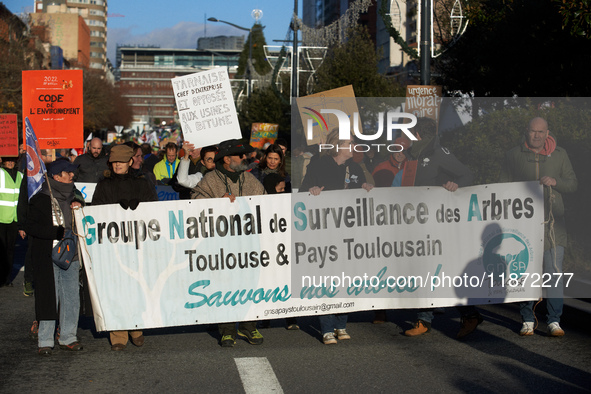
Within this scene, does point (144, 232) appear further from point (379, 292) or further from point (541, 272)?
point (541, 272)

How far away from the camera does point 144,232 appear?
7.25m

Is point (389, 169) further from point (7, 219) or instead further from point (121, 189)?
point (7, 219)

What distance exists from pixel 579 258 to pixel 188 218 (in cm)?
524

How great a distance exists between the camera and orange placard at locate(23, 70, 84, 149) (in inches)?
→ 487

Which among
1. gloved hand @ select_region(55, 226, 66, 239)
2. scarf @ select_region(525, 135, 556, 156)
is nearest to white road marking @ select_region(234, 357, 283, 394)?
gloved hand @ select_region(55, 226, 66, 239)

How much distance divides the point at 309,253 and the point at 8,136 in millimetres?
6846

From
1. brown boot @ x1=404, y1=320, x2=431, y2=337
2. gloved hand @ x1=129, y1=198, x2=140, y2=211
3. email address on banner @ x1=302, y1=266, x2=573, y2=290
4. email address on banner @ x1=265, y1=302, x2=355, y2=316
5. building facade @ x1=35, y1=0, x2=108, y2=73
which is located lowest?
brown boot @ x1=404, y1=320, x2=431, y2=337

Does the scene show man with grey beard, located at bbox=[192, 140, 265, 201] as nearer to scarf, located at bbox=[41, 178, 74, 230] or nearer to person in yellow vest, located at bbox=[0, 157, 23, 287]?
scarf, located at bbox=[41, 178, 74, 230]

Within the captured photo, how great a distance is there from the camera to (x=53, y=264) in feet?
23.5

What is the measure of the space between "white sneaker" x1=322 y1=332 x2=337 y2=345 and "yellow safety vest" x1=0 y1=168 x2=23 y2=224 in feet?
17.3

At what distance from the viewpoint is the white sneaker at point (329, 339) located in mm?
7426

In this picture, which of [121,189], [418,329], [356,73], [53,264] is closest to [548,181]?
[418,329]

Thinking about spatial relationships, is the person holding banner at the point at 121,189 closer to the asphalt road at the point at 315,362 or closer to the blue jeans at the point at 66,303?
the asphalt road at the point at 315,362

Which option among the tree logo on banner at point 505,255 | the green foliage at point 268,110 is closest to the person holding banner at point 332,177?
the tree logo on banner at point 505,255
